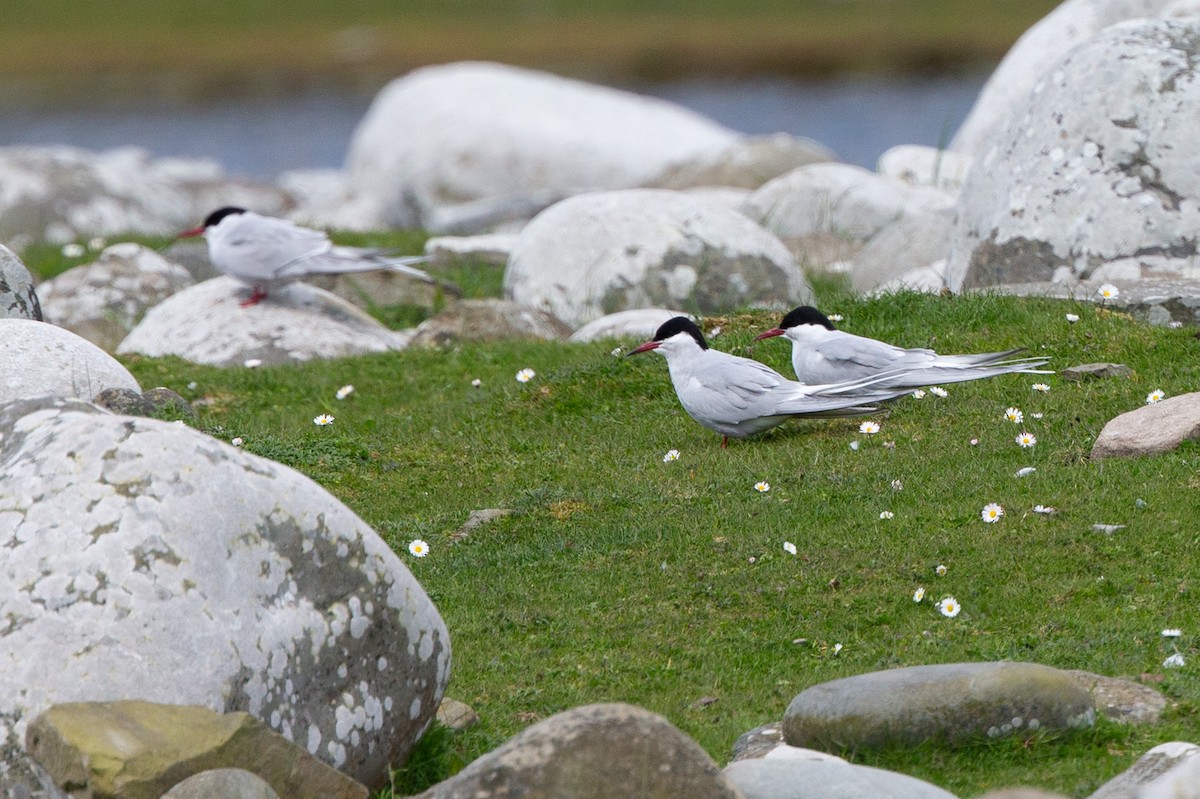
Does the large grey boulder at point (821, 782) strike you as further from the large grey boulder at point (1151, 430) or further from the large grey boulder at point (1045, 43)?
the large grey boulder at point (1045, 43)

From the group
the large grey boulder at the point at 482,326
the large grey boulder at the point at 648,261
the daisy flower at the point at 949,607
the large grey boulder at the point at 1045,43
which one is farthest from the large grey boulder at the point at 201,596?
the large grey boulder at the point at 1045,43

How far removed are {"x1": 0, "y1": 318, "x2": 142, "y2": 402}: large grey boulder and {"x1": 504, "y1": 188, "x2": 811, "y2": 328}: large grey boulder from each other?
4.84 metres

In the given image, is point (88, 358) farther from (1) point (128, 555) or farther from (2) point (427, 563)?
(1) point (128, 555)

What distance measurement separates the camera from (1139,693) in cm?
549

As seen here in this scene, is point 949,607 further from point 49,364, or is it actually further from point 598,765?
point 49,364

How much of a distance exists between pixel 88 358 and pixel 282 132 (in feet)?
108

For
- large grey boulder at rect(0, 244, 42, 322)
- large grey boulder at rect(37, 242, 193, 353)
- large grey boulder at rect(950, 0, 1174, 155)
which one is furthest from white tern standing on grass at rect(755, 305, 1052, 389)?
large grey boulder at rect(950, 0, 1174, 155)

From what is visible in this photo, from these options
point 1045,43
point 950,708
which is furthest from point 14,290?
point 1045,43

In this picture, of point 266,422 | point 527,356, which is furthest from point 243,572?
point 527,356

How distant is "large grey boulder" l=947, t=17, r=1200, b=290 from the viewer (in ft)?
34.5

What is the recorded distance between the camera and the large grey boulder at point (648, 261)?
1304cm

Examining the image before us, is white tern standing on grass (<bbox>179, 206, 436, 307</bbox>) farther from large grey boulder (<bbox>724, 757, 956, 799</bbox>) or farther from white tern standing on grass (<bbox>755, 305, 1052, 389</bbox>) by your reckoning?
large grey boulder (<bbox>724, 757, 956, 799</bbox>)

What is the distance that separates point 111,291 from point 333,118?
28.5m

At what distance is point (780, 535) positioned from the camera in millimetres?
7160
